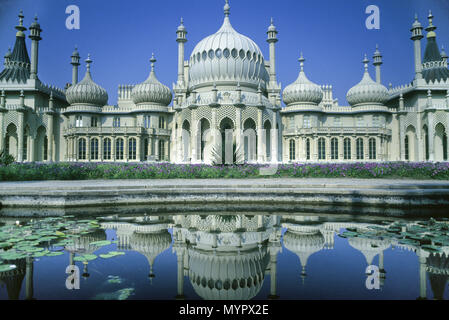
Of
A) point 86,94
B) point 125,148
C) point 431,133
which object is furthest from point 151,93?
point 431,133

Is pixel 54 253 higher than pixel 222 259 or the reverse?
higher

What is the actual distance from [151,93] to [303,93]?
16.1m

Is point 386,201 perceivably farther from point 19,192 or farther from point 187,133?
point 187,133

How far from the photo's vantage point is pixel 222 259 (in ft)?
13.1

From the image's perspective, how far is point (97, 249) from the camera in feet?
14.4

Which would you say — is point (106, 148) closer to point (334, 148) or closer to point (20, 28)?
point (20, 28)

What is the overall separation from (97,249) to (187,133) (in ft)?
78.8

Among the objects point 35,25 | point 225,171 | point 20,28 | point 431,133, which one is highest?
point 20,28

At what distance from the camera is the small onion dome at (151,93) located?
98.7ft

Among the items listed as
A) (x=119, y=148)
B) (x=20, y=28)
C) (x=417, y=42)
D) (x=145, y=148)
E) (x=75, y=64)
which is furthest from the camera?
(x=75, y=64)

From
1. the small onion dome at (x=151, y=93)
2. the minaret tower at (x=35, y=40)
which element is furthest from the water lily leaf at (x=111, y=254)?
the minaret tower at (x=35, y=40)

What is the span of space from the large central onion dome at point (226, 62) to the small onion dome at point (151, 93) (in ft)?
11.0

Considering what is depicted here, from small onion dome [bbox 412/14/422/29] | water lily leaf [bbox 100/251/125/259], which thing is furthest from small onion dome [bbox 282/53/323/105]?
water lily leaf [bbox 100/251/125/259]

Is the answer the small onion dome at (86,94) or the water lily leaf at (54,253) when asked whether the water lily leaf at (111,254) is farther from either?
the small onion dome at (86,94)
